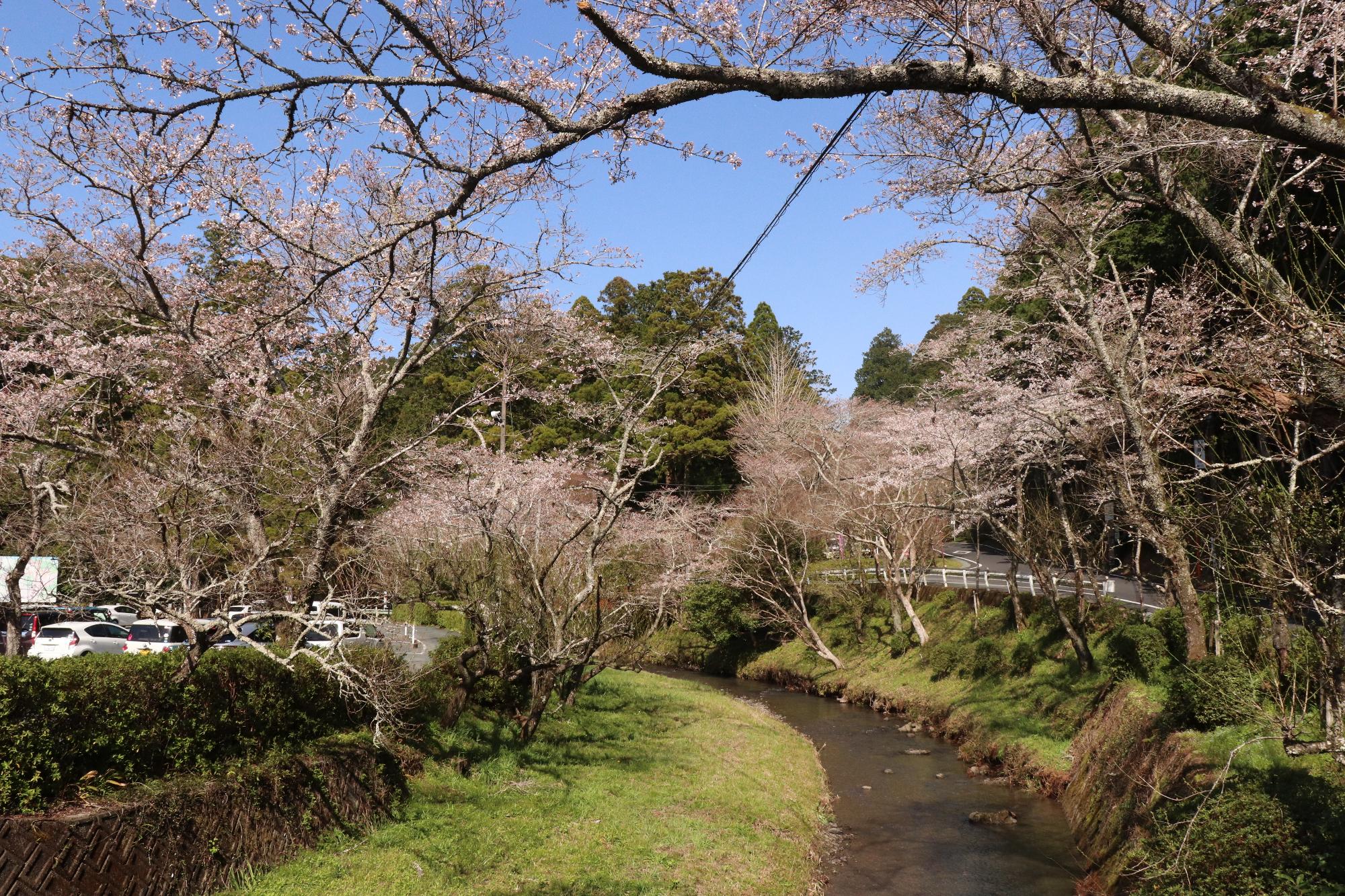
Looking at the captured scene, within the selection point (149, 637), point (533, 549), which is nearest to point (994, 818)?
point (533, 549)

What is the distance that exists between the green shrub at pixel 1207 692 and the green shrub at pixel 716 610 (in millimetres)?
17693

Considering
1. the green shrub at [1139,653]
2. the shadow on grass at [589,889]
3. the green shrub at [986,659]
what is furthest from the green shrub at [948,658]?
the shadow on grass at [589,889]

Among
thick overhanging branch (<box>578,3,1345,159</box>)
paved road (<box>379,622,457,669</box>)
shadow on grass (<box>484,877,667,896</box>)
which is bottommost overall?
shadow on grass (<box>484,877,667,896</box>)

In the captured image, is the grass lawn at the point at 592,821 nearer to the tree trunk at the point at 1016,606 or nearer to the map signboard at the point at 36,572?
the tree trunk at the point at 1016,606

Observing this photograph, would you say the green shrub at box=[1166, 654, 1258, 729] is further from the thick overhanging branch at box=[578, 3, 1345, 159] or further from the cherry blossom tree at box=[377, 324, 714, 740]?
the cherry blossom tree at box=[377, 324, 714, 740]

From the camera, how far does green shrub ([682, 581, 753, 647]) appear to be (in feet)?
96.1

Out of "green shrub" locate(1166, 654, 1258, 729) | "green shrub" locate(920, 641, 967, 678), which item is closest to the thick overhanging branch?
"green shrub" locate(1166, 654, 1258, 729)

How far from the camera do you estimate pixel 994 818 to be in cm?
1401

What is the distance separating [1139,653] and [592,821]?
10.2m

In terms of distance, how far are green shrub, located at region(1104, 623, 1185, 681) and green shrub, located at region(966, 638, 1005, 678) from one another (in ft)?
17.2

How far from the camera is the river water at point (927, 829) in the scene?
11.6 meters

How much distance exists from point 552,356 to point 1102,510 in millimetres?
15564

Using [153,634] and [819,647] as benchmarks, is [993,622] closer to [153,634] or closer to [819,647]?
[819,647]

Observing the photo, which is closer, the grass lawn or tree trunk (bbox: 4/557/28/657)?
the grass lawn
